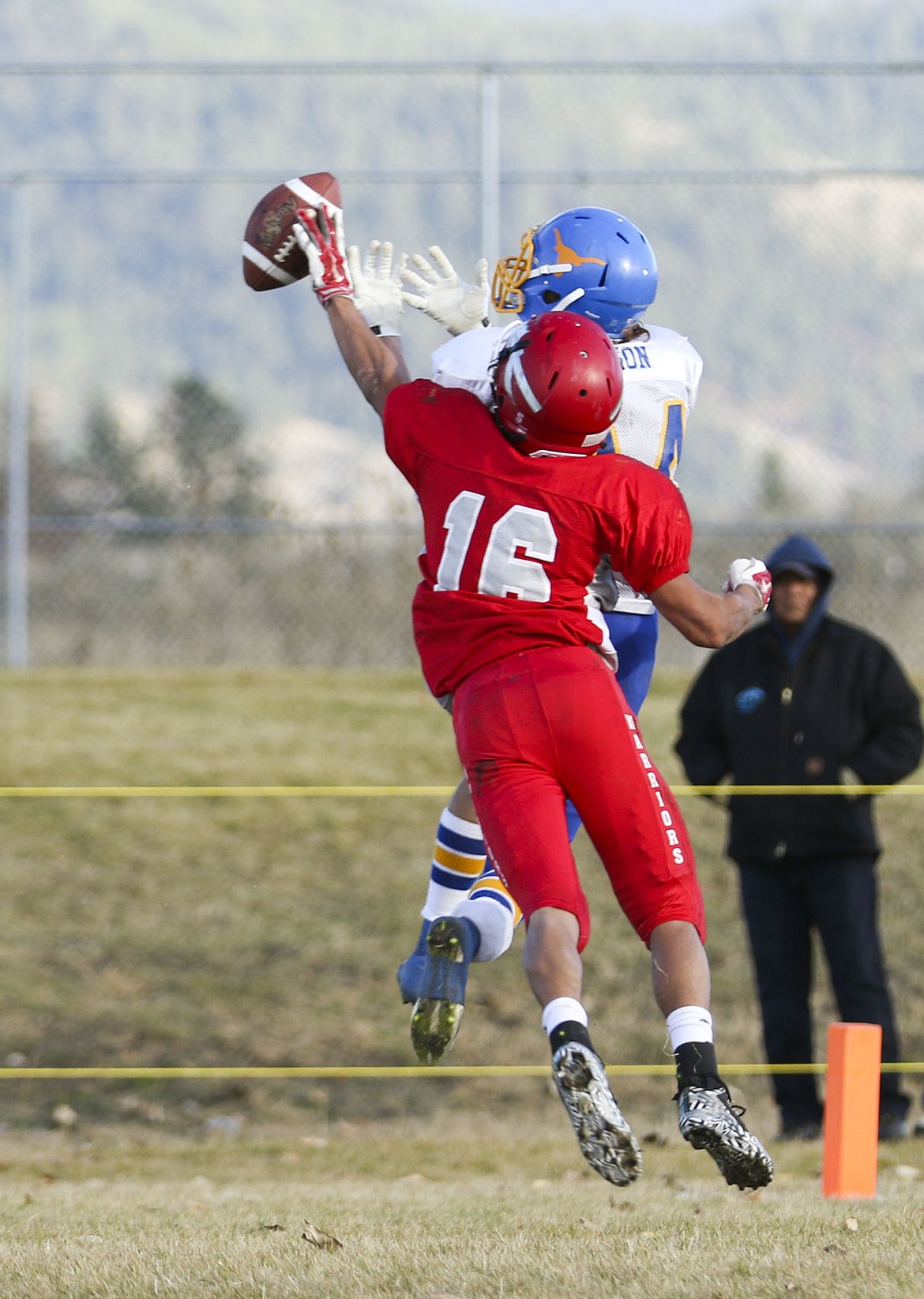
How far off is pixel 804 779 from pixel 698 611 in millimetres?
3366

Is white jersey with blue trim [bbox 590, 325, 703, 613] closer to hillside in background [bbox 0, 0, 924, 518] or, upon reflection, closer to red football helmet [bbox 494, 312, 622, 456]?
red football helmet [bbox 494, 312, 622, 456]

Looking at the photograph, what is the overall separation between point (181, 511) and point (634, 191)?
13.4 ft

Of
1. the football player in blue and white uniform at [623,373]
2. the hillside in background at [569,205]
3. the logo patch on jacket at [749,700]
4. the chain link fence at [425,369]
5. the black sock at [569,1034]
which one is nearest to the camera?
the black sock at [569,1034]

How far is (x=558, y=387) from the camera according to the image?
3918mm

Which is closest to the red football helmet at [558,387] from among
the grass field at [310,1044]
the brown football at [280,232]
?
the brown football at [280,232]

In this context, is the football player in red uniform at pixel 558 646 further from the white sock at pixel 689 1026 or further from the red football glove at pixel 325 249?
the red football glove at pixel 325 249

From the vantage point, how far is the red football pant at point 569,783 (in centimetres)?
396

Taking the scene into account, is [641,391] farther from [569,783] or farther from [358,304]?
[569,783]

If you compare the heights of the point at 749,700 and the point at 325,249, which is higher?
the point at 325,249

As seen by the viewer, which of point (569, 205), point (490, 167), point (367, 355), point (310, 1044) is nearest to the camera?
point (367, 355)

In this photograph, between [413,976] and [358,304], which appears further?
[358,304]

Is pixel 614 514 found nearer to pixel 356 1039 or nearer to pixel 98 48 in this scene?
pixel 356 1039

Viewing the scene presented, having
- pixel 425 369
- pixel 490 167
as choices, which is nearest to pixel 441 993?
pixel 490 167

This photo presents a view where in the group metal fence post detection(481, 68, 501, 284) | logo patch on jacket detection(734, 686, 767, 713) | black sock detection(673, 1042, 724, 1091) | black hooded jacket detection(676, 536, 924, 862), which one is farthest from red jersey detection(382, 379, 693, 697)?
metal fence post detection(481, 68, 501, 284)
